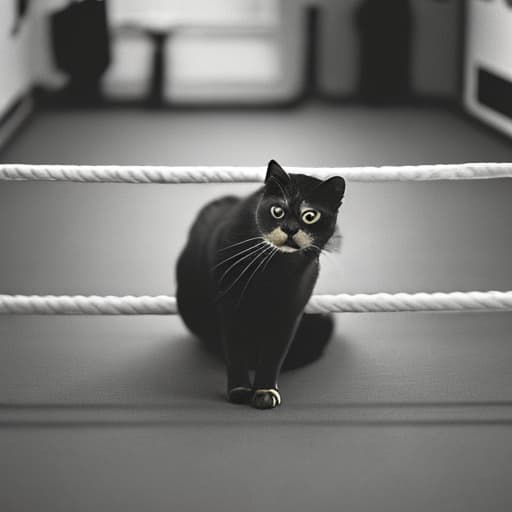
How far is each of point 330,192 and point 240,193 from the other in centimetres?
166

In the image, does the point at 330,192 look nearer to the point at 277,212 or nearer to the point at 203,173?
the point at 277,212

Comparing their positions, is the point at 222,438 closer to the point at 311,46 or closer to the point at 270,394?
the point at 270,394

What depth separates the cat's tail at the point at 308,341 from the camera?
154 centimetres

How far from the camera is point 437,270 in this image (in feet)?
7.27

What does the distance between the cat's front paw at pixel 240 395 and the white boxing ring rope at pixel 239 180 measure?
0.63 ft

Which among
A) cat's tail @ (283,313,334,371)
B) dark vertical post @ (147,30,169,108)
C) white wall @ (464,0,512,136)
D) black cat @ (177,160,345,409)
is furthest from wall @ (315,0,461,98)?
black cat @ (177,160,345,409)

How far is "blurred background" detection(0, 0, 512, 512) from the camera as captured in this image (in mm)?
1181

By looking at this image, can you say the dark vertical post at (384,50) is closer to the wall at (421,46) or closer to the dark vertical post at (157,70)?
the wall at (421,46)

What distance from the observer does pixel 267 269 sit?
50.6 inches

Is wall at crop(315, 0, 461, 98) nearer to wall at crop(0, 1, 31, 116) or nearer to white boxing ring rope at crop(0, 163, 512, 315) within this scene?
wall at crop(0, 1, 31, 116)

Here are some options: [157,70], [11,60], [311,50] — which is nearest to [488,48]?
[311,50]

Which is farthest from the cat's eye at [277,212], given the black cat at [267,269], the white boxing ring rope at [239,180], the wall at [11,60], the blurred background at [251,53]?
the blurred background at [251,53]

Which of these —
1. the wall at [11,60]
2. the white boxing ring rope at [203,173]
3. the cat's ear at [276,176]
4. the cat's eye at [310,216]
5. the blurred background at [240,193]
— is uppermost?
the cat's ear at [276,176]

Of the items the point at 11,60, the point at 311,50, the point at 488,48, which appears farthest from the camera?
the point at 311,50
